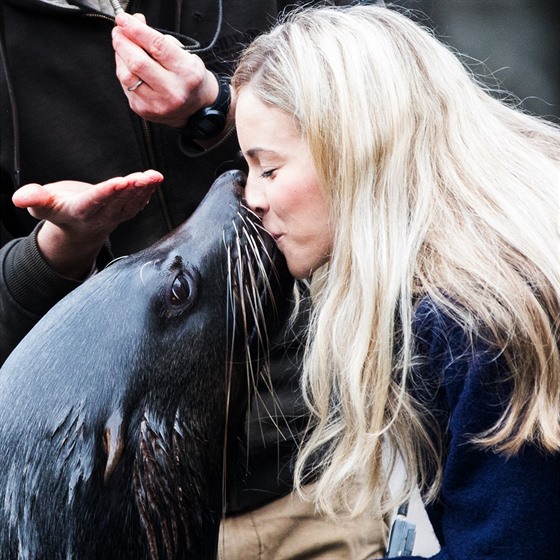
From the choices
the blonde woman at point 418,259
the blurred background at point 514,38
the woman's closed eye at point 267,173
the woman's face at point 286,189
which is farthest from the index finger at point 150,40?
the blurred background at point 514,38

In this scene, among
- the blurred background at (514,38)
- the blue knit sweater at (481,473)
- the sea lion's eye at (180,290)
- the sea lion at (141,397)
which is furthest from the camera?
the blurred background at (514,38)

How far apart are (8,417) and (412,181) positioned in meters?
0.86

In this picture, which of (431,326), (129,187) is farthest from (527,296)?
(129,187)

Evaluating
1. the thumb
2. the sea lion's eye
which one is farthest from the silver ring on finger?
the sea lion's eye

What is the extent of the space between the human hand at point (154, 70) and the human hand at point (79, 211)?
19 cm

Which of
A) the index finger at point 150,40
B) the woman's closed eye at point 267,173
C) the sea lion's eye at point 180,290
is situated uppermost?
the index finger at point 150,40

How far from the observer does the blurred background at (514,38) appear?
4.54 metres

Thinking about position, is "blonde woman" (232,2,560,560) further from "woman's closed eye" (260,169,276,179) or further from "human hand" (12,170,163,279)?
"human hand" (12,170,163,279)

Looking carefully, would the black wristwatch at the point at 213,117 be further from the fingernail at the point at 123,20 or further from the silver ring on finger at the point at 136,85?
the fingernail at the point at 123,20

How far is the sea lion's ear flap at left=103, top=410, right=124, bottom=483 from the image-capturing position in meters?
1.66

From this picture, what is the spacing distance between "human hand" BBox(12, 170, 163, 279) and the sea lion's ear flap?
57 centimetres

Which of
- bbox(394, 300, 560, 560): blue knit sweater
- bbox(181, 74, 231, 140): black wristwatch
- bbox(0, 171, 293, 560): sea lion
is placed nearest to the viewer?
bbox(394, 300, 560, 560): blue knit sweater

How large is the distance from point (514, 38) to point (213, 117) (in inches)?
108

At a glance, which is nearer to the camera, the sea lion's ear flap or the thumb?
the sea lion's ear flap
